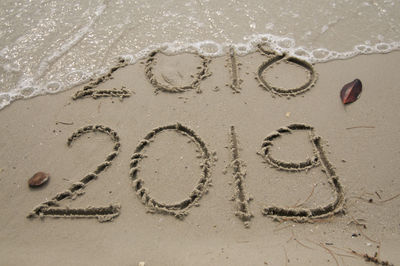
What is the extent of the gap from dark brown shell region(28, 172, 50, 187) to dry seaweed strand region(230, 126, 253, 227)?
1438 mm

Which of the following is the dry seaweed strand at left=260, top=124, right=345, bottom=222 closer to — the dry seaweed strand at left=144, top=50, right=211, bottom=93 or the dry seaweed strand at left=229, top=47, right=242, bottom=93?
the dry seaweed strand at left=229, top=47, right=242, bottom=93

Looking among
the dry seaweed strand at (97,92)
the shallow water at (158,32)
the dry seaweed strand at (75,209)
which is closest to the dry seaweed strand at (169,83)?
the shallow water at (158,32)

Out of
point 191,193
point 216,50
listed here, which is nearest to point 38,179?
point 191,193

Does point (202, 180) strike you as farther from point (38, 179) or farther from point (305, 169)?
point (38, 179)

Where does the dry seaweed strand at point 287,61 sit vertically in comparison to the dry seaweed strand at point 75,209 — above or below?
above

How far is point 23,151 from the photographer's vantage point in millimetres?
2773

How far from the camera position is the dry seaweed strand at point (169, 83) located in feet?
10.2

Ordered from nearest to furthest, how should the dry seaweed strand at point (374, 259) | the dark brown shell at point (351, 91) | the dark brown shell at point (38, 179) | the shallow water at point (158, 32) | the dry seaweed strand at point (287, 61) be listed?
the dry seaweed strand at point (374, 259) < the dark brown shell at point (38, 179) < the dark brown shell at point (351, 91) < the dry seaweed strand at point (287, 61) < the shallow water at point (158, 32)

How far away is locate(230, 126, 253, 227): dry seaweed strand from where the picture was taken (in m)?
2.34

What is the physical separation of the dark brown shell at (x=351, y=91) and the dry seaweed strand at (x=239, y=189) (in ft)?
3.41

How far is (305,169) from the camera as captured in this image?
2.58 m

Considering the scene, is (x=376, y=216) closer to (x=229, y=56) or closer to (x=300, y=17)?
(x=229, y=56)

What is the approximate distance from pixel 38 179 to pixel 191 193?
118 centimetres

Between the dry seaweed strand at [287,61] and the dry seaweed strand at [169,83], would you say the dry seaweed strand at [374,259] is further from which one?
the dry seaweed strand at [169,83]
